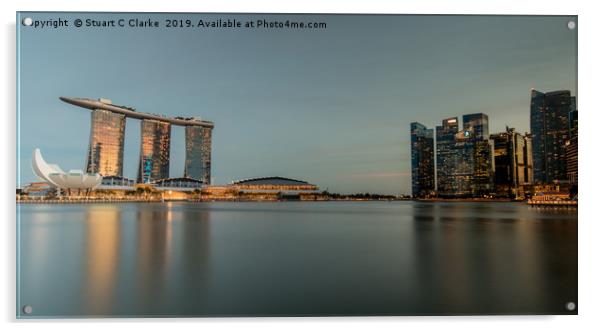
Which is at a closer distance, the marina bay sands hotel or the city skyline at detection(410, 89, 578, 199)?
the city skyline at detection(410, 89, 578, 199)

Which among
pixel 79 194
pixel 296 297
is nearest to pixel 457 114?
pixel 296 297

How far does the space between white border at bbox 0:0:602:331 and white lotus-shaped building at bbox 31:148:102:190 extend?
29 centimetres

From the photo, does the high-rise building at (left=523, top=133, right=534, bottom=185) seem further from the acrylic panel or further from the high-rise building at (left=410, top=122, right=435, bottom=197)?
the high-rise building at (left=410, top=122, right=435, bottom=197)

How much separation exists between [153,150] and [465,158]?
470 cm

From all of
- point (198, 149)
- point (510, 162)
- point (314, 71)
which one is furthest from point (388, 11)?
point (510, 162)

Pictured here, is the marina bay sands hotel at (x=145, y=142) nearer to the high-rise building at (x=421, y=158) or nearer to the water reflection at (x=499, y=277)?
the high-rise building at (x=421, y=158)

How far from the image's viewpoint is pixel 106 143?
179 inches

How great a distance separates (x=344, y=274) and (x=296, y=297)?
0.76 meters

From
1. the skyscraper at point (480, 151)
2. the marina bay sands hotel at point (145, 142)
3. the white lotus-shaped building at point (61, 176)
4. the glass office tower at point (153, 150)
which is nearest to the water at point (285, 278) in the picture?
the white lotus-shaped building at point (61, 176)

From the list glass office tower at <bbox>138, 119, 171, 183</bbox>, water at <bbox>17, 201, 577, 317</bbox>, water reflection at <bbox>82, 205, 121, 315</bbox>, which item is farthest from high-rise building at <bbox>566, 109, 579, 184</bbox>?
glass office tower at <bbox>138, 119, 171, 183</bbox>

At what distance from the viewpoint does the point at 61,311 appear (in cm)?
285

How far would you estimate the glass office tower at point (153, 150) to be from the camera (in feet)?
16.4

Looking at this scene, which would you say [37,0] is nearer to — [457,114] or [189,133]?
[189,133]

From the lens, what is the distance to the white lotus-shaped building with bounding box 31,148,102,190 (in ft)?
10.5
